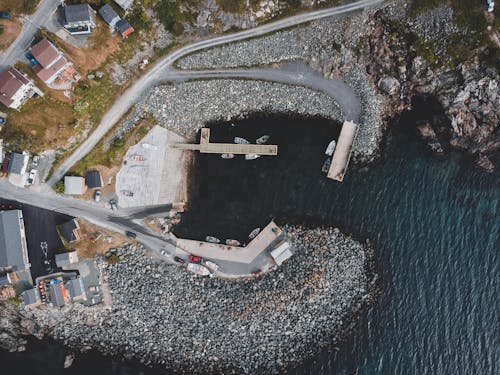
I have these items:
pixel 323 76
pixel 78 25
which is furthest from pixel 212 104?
pixel 78 25

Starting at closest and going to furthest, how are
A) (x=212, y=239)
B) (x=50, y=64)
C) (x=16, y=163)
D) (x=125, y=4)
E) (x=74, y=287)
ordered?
(x=50, y=64)
(x=16, y=163)
(x=125, y=4)
(x=74, y=287)
(x=212, y=239)

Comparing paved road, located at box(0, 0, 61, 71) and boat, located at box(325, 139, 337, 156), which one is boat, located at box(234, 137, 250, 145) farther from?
paved road, located at box(0, 0, 61, 71)

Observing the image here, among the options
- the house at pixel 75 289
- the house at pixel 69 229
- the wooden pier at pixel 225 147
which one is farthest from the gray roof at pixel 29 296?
the wooden pier at pixel 225 147

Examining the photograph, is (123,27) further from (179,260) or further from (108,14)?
(179,260)

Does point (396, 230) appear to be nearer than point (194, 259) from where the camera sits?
No

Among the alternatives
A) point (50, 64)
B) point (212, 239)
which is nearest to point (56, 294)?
point (212, 239)

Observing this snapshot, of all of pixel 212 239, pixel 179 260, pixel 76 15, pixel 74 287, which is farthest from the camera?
pixel 212 239

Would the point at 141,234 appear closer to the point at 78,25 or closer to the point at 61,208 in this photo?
the point at 61,208
